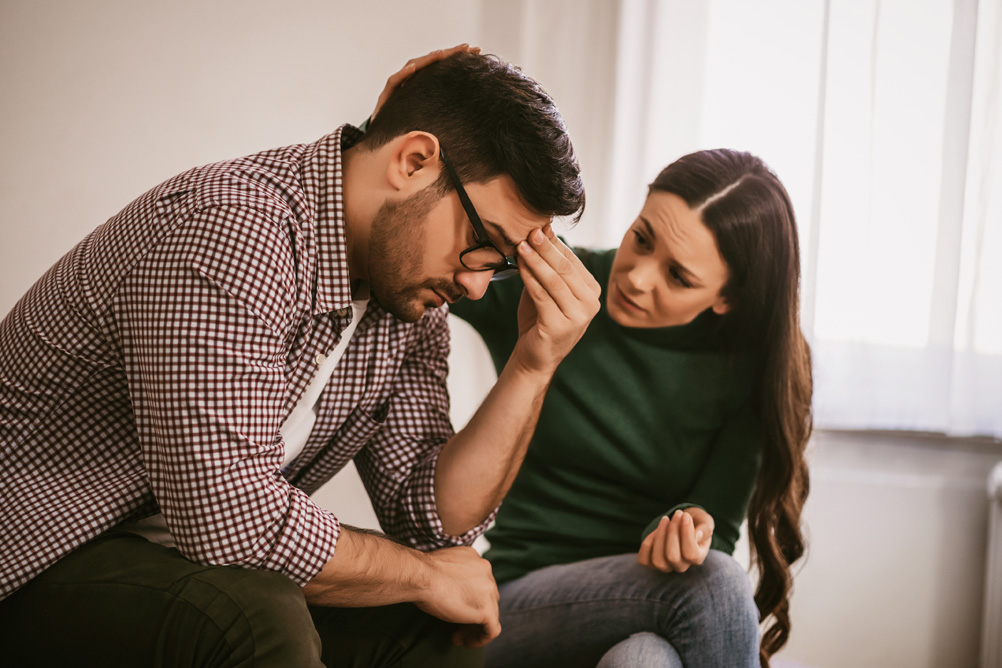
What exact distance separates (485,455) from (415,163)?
41cm

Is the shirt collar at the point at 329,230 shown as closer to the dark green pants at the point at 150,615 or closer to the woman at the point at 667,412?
the dark green pants at the point at 150,615

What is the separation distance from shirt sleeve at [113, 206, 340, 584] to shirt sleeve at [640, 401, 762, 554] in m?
0.76

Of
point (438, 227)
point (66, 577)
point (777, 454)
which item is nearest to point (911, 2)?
Answer: point (777, 454)

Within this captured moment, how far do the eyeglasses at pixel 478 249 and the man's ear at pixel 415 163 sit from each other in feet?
0.04

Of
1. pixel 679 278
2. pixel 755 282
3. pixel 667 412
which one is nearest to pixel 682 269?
pixel 679 278

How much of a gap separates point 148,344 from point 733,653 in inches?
33.2

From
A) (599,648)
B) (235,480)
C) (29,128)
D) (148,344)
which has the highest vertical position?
(29,128)

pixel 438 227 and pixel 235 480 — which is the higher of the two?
pixel 438 227

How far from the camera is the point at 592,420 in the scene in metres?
1.39

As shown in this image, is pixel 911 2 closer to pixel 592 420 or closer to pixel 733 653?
pixel 592 420

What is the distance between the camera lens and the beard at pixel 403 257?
0.96 m

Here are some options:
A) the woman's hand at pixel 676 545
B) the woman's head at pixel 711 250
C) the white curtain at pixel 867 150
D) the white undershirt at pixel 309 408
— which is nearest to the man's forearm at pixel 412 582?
the white undershirt at pixel 309 408

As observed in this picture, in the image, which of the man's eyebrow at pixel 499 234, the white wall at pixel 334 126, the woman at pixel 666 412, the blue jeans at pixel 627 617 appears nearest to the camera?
the man's eyebrow at pixel 499 234

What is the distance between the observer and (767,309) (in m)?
1.35
